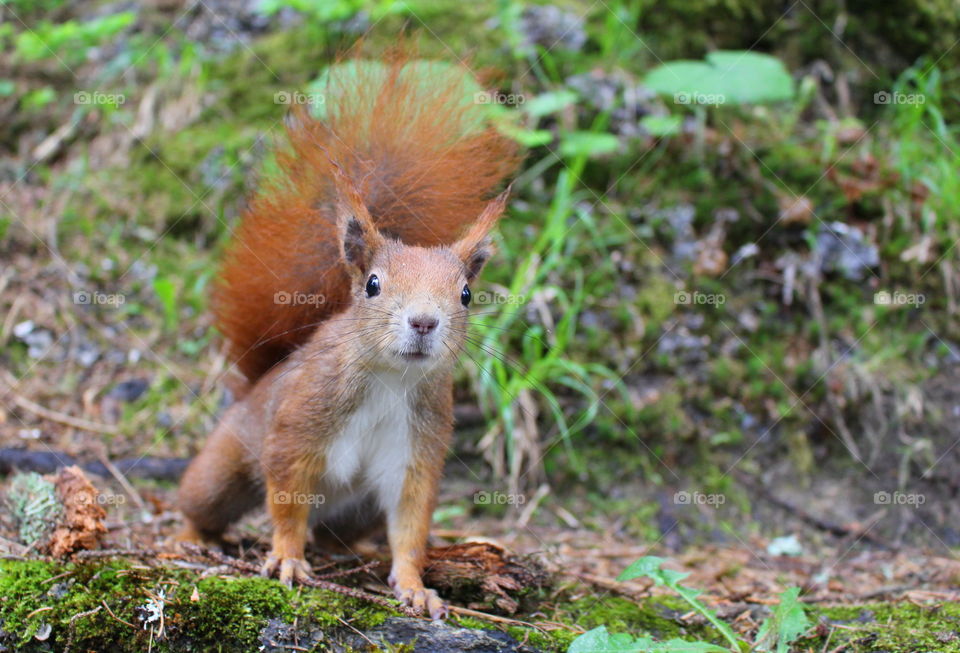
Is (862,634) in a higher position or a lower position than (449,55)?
lower

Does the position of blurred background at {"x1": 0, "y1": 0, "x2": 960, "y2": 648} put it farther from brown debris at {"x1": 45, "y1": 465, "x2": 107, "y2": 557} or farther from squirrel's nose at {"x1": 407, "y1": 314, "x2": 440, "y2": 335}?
squirrel's nose at {"x1": 407, "y1": 314, "x2": 440, "y2": 335}

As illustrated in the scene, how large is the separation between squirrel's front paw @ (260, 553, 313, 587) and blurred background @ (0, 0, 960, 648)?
4.41 ft

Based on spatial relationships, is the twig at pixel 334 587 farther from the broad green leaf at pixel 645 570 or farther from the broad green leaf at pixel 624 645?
the broad green leaf at pixel 645 570

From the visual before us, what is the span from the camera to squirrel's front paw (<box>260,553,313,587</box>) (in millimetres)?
2984

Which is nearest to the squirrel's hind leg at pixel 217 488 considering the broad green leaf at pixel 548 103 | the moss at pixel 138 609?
the moss at pixel 138 609

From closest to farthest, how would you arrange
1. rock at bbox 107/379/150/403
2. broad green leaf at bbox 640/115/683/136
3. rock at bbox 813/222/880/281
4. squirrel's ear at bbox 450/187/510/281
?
squirrel's ear at bbox 450/187/510/281
rock at bbox 107/379/150/403
rock at bbox 813/222/880/281
broad green leaf at bbox 640/115/683/136

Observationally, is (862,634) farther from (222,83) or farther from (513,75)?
(222,83)

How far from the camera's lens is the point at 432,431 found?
3.28 meters

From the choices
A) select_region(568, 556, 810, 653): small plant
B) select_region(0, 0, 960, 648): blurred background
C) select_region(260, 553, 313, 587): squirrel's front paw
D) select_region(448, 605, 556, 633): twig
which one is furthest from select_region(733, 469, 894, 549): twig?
select_region(260, 553, 313, 587): squirrel's front paw

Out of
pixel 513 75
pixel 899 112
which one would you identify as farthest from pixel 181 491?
pixel 899 112

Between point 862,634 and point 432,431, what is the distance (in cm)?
167

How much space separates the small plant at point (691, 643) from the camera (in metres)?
2.58

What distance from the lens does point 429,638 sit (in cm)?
271

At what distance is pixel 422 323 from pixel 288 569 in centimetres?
100
